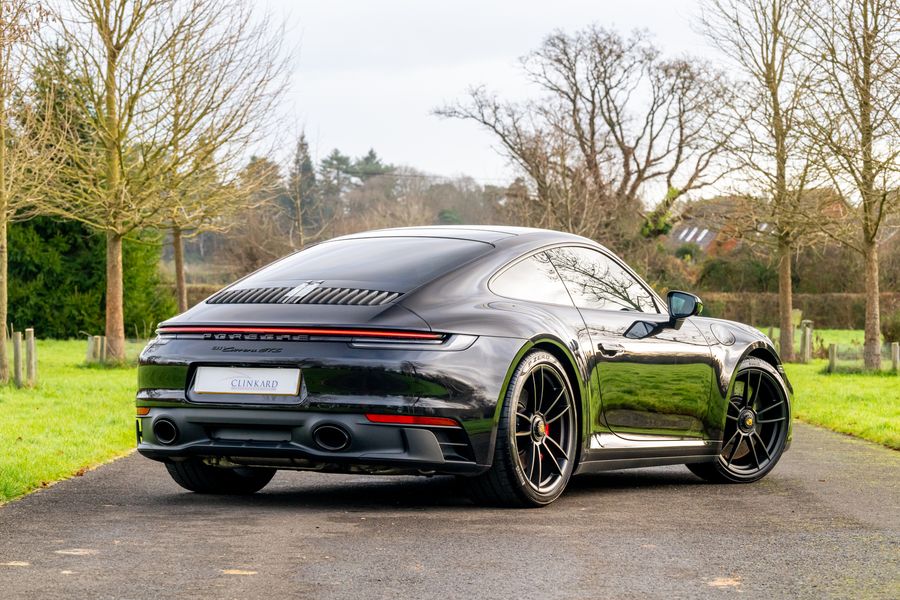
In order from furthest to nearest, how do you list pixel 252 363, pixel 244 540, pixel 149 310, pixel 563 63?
pixel 563 63 < pixel 149 310 < pixel 252 363 < pixel 244 540

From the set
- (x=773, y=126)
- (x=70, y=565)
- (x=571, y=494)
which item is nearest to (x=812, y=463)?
(x=571, y=494)

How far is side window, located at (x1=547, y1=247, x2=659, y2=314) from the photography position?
296 inches

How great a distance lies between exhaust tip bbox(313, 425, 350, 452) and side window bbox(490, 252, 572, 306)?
1.14m

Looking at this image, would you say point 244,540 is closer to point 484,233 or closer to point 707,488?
point 484,233

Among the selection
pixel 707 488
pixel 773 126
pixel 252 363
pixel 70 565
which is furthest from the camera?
pixel 773 126

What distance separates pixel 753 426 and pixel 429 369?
318 centimetres

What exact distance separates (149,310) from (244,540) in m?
31.2

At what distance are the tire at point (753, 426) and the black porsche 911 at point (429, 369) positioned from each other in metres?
0.59

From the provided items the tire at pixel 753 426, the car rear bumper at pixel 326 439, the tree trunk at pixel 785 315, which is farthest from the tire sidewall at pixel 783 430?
the tree trunk at pixel 785 315

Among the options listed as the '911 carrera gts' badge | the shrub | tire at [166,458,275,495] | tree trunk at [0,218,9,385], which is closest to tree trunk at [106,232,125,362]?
tree trunk at [0,218,9,385]

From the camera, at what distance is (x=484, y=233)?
7.54 m

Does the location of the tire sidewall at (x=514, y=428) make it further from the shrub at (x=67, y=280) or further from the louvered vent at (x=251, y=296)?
the shrub at (x=67, y=280)

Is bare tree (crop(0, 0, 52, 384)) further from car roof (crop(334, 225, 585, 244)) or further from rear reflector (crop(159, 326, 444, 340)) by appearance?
rear reflector (crop(159, 326, 444, 340))

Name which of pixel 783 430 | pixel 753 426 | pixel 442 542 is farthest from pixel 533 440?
pixel 783 430
